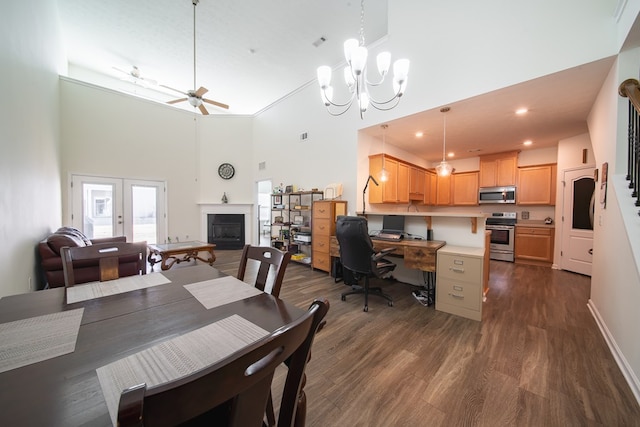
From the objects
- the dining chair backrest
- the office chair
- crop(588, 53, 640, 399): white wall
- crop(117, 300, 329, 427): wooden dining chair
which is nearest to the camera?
crop(117, 300, 329, 427): wooden dining chair

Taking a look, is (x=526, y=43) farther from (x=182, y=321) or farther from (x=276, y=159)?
(x=276, y=159)

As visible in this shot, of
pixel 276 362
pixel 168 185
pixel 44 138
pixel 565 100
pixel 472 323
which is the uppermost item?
pixel 565 100

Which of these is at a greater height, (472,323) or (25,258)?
(25,258)

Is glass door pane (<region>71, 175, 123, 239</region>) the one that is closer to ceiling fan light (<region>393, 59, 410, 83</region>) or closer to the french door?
the french door

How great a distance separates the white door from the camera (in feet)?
13.5

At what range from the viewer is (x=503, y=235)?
5227 millimetres

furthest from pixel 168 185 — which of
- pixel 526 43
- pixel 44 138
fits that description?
pixel 526 43

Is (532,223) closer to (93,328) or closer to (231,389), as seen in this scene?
(231,389)

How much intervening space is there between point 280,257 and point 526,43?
3.42 m

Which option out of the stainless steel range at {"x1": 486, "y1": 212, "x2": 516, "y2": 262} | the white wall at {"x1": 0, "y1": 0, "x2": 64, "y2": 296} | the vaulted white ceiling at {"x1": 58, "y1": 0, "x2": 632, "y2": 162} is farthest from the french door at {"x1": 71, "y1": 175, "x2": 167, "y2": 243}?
the stainless steel range at {"x1": 486, "y1": 212, "x2": 516, "y2": 262}

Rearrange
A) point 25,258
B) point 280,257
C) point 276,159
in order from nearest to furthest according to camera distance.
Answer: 1. point 280,257
2. point 25,258
3. point 276,159

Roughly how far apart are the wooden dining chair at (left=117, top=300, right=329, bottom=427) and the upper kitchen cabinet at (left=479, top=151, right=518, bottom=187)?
6.32m

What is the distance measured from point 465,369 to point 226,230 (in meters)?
6.08

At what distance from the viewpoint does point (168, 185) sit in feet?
19.4
